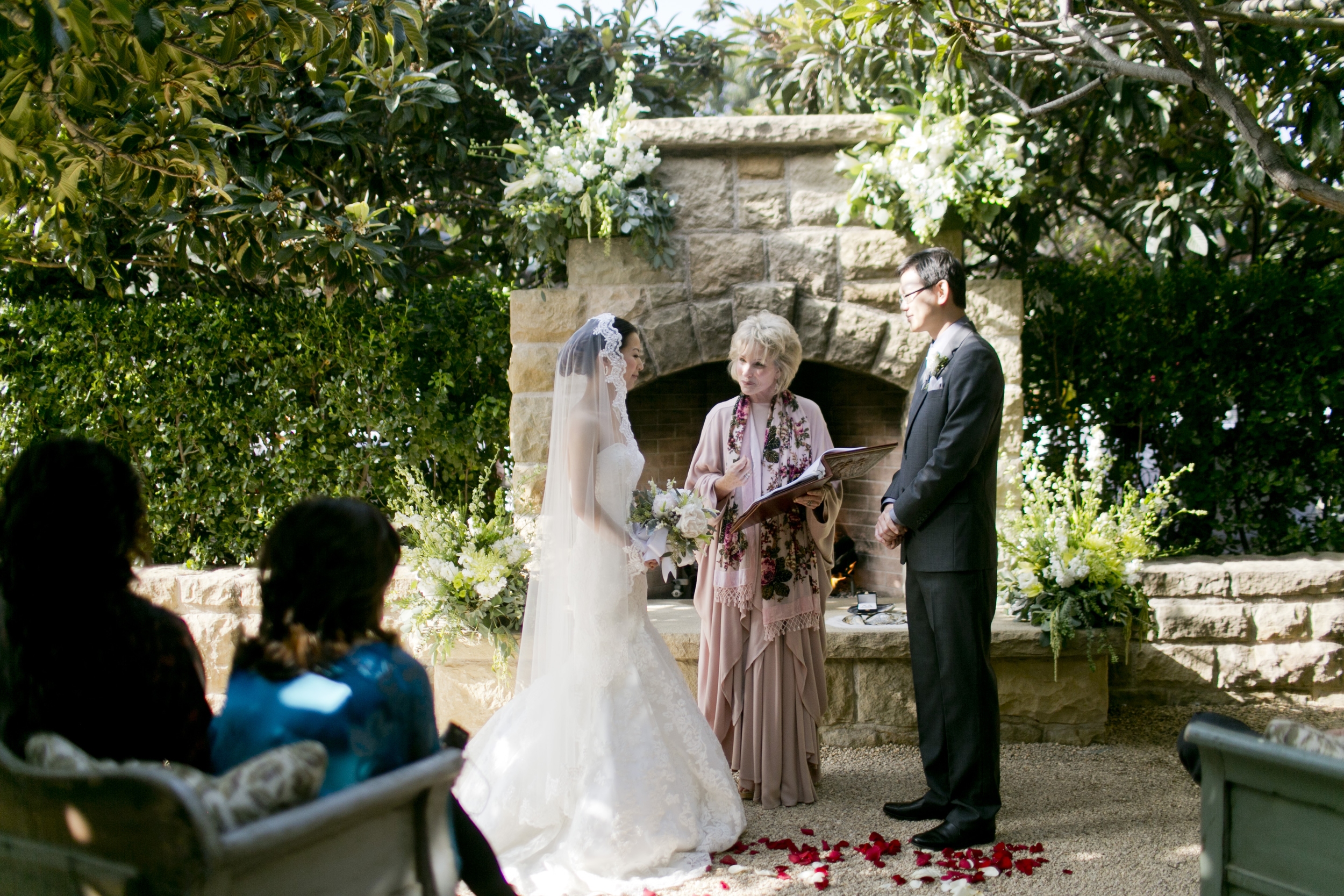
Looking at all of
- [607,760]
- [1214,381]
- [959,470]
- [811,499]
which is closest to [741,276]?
[811,499]

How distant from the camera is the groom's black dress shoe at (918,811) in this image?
3676mm

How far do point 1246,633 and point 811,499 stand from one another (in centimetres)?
254

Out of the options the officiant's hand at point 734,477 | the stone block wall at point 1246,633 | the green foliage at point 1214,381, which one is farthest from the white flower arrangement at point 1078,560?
the officiant's hand at point 734,477

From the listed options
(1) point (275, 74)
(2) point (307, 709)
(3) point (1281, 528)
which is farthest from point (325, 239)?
(3) point (1281, 528)

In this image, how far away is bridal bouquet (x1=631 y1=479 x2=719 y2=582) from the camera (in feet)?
11.7

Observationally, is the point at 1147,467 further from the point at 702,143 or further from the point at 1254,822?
the point at 1254,822

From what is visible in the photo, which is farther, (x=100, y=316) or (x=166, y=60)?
(x=100, y=316)

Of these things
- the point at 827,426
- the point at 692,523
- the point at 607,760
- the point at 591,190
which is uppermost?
the point at 591,190

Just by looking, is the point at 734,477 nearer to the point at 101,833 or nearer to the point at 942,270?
the point at 942,270

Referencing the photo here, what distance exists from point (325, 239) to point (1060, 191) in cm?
455

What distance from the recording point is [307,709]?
186cm

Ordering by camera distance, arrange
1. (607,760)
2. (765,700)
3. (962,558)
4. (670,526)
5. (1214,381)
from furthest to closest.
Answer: (1214,381), (765,700), (670,526), (962,558), (607,760)

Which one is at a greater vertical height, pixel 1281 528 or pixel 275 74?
pixel 275 74

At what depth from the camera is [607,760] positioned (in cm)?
329
